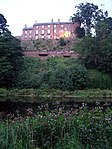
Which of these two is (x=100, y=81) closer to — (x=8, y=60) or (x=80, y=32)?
(x=8, y=60)

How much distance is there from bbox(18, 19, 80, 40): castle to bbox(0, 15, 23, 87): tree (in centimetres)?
3657

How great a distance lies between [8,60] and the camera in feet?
147

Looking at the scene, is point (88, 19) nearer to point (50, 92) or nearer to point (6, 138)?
point (50, 92)

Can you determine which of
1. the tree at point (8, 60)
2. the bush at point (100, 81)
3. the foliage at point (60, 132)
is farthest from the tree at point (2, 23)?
the foliage at point (60, 132)

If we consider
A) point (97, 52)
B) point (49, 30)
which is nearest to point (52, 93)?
point (97, 52)

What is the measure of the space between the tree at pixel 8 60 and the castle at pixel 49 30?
36572 mm

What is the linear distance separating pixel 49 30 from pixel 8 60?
4668cm

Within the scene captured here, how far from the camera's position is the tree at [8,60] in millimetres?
43406

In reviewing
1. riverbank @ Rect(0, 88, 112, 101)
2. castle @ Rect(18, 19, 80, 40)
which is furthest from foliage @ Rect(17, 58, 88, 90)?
castle @ Rect(18, 19, 80, 40)

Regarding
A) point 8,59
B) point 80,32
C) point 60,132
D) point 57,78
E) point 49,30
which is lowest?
point 57,78

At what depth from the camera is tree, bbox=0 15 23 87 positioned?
4341 cm

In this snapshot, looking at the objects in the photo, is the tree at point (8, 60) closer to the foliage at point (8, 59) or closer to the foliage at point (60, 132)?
the foliage at point (8, 59)

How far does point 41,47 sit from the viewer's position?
2420 inches

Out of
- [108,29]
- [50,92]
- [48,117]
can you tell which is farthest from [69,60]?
[48,117]
